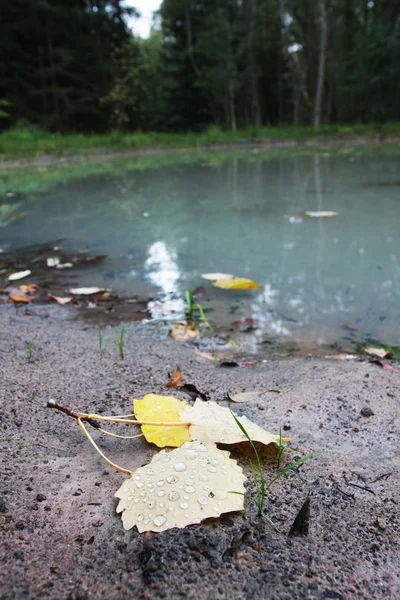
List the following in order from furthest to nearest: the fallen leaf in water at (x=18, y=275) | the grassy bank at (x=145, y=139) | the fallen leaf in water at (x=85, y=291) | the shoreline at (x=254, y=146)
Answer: the shoreline at (x=254, y=146) < the grassy bank at (x=145, y=139) < the fallen leaf in water at (x=18, y=275) < the fallen leaf in water at (x=85, y=291)

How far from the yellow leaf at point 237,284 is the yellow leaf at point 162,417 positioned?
1124 mm

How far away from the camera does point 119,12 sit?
16.8 meters

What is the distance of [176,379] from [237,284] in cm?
97

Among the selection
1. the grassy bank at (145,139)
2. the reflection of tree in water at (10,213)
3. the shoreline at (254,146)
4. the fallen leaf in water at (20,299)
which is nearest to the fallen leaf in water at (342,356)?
the fallen leaf in water at (20,299)

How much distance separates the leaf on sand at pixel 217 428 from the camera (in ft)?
2.74

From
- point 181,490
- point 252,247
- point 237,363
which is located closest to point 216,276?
point 252,247

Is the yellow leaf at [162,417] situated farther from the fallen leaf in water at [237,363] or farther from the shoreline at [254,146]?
the shoreline at [254,146]

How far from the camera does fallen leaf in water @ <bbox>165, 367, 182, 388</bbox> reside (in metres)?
1.20

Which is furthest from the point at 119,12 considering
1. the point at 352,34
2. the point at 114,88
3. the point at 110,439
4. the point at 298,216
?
the point at 110,439

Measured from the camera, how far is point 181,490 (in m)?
0.70

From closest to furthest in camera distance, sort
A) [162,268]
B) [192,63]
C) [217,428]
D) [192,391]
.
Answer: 1. [217,428]
2. [192,391]
3. [162,268]
4. [192,63]

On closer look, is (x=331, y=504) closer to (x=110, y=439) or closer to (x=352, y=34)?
(x=110, y=439)

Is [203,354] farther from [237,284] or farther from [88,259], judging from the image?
[88,259]

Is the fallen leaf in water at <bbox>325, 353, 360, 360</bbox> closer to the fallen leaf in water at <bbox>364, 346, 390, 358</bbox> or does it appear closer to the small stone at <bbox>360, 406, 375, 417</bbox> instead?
the fallen leaf in water at <bbox>364, 346, 390, 358</bbox>
